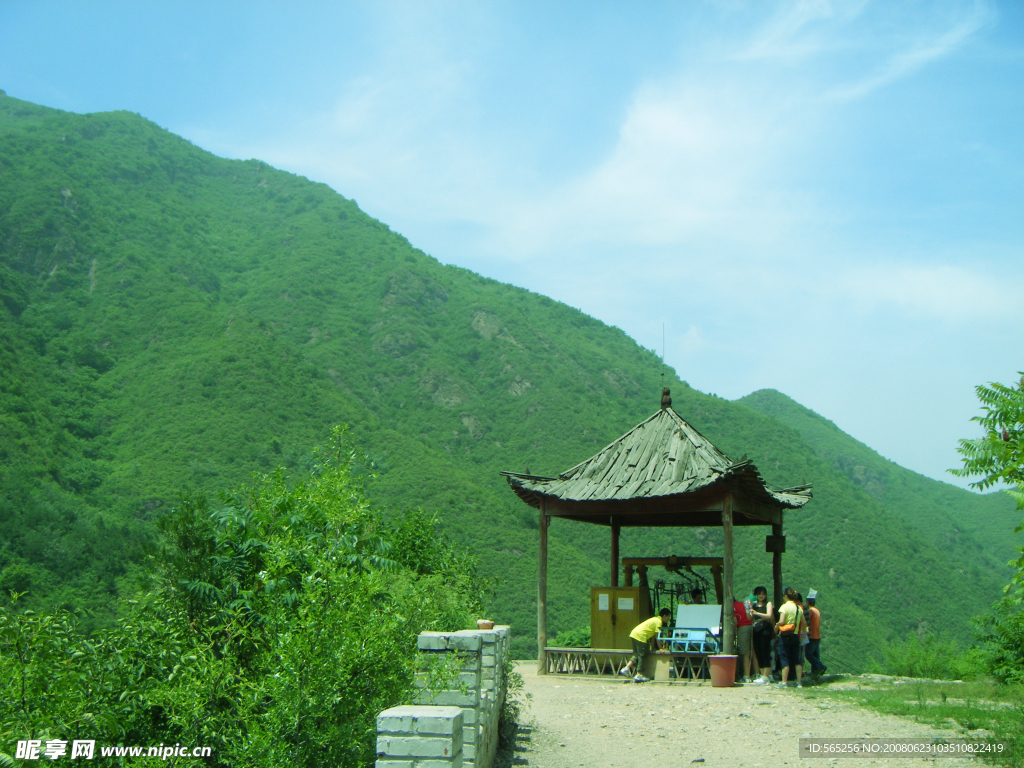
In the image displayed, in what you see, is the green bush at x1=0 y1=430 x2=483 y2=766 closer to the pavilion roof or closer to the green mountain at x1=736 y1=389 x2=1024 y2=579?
the pavilion roof

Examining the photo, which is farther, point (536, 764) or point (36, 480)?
point (36, 480)

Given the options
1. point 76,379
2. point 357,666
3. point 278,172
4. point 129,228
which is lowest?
point 357,666

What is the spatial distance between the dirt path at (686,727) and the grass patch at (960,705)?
0.27 metres

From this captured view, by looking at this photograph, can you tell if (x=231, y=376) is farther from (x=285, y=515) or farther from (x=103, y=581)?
(x=285, y=515)

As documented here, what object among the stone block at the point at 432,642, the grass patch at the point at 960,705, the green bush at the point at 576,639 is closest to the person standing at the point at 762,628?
the grass patch at the point at 960,705

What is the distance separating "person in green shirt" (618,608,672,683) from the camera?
42.1ft

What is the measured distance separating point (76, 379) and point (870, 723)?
174ft

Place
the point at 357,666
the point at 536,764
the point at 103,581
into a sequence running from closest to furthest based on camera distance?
the point at 357,666
the point at 536,764
the point at 103,581

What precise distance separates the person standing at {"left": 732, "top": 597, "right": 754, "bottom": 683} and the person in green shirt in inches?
47.9

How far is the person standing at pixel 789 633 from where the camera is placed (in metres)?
12.4

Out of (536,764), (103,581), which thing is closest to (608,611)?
(536,764)

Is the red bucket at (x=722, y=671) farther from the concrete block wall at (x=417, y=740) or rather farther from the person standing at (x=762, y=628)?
the concrete block wall at (x=417, y=740)

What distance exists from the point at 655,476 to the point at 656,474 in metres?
0.07

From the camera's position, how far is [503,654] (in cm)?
881
